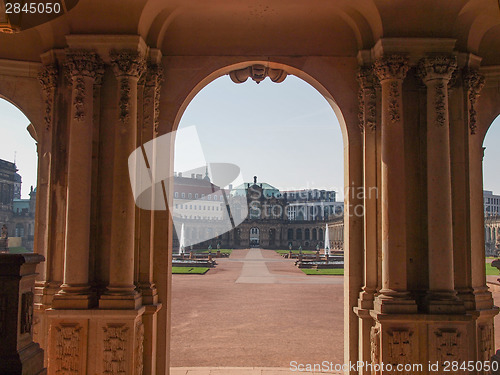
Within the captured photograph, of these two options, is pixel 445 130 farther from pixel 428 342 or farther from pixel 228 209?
pixel 228 209

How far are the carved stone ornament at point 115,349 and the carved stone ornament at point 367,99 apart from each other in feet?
20.5

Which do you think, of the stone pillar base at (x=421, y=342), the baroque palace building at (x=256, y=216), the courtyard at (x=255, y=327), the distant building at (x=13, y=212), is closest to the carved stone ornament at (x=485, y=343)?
the stone pillar base at (x=421, y=342)

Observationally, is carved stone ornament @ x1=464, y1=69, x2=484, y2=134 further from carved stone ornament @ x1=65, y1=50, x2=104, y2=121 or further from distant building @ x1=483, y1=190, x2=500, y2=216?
distant building @ x1=483, y1=190, x2=500, y2=216

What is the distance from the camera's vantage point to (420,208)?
9344mm

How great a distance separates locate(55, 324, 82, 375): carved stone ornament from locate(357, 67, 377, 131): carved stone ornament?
6.98 metres

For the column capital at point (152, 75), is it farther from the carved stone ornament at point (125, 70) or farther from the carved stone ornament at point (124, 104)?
the carved stone ornament at point (124, 104)

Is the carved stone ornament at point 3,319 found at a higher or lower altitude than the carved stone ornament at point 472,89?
lower

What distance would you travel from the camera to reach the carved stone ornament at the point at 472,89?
31.9 ft

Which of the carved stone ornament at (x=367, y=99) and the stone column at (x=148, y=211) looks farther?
the carved stone ornament at (x=367, y=99)

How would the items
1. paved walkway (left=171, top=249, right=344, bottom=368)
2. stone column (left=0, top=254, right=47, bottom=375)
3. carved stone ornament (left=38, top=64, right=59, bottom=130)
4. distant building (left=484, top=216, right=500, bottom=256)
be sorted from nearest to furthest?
stone column (left=0, top=254, right=47, bottom=375)
carved stone ornament (left=38, top=64, right=59, bottom=130)
paved walkway (left=171, top=249, right=344, bottom=368)
distant building (left=484, top=216, right=500, bottom=256)

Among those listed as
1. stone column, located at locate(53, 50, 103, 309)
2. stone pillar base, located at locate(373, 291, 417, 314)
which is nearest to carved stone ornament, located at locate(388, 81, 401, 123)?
stone pillar base, located at locate(373, 291, 417, 314)

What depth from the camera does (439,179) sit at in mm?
9000

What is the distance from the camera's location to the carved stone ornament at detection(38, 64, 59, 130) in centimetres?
994

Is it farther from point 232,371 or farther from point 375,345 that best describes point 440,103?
point 232,371
